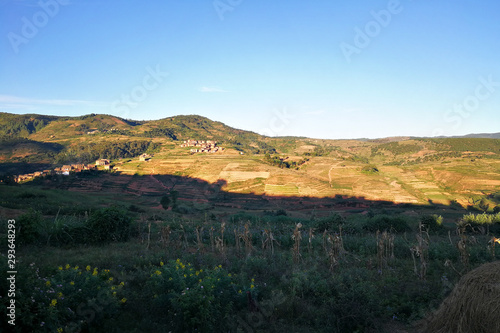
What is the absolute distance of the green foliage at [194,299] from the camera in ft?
15.2

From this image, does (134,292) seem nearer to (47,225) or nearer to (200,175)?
(47,225)

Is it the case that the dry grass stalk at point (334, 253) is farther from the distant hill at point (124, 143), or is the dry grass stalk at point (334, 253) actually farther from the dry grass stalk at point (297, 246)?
the distant hill at point (124, 143)

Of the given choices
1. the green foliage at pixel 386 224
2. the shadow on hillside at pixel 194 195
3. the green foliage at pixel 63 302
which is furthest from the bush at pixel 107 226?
the shadow on hillside at pixel 194 195

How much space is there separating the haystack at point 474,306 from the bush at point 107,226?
34.7 feet

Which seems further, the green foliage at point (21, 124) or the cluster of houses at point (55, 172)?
the green foliage at point (21, 124)

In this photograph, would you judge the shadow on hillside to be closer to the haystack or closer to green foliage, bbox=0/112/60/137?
the haystack

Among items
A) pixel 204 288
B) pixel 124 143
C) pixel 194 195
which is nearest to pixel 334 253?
pixel 204 288

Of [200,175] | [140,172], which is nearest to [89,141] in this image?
[140,172]

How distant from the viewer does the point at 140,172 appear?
206 ft

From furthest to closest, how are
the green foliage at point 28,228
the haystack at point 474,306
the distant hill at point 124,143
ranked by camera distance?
1. the distant hill at point 124,143
2. the green foliage at point 28,228
3. the haystack at point 474,306

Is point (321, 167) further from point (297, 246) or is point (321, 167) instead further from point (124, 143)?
point (124, 143)

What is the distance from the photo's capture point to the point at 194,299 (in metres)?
4.68

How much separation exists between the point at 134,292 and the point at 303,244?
7.89 meters

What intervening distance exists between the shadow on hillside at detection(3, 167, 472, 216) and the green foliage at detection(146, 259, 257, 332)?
28.2m
